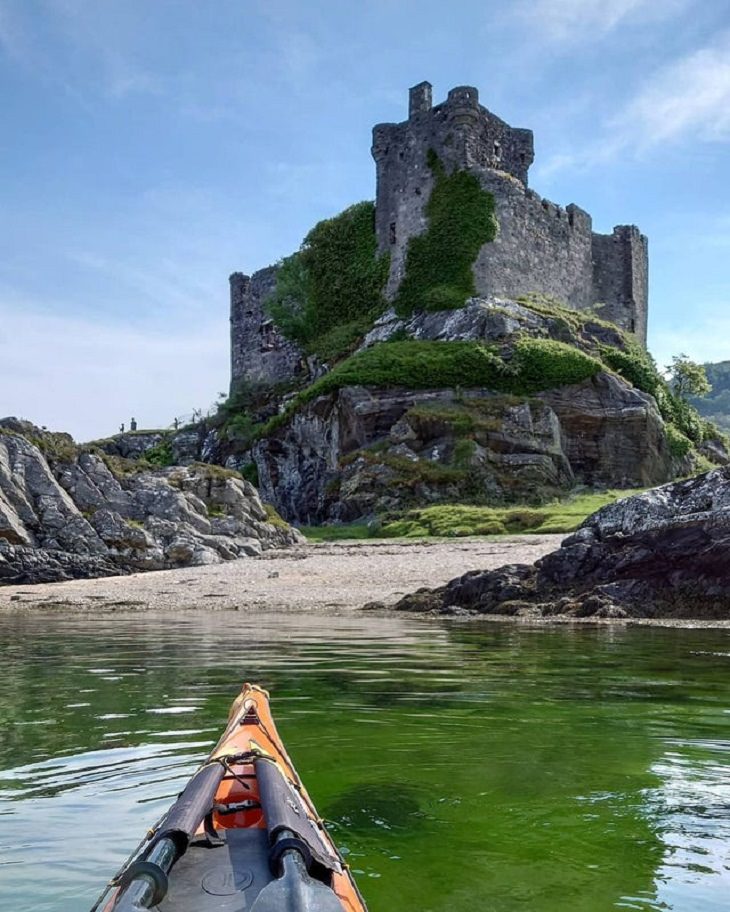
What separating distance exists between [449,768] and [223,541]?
17286mm

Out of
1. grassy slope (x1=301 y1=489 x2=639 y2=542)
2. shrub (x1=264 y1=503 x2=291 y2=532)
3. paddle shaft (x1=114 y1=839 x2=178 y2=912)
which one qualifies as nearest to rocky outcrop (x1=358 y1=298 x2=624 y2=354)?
grassy slope (x1=301 y1=489 x2=639 y2=542)

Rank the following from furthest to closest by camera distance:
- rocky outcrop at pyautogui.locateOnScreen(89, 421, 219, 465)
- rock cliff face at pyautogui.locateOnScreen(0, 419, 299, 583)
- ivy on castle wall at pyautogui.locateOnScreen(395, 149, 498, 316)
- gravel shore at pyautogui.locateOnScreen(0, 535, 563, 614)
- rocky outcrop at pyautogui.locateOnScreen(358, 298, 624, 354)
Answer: rocky outcrop at pyautogui.locateOnScreen(89, 421, 219, 465) < ivy on castle wall at pyautogui.locateOnScreen(395, 149, 498, 316) < rocky outcrop at pyautogui.locateOnScreen(358, 298, 624, 354) < rock cliff face at pyautogui.locateOnScreen(0, 419, 299, 583) < gravel shore at pyautogui.locateOnScreen(0, 535, 563, 614)

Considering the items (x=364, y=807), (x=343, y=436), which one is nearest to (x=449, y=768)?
(x=364, y=807)

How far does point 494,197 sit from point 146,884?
40.4m

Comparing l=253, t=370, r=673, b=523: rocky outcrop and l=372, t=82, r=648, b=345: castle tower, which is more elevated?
l=372, t=82, r=648, b=345: castle tower

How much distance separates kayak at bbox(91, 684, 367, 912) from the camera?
2535 mm

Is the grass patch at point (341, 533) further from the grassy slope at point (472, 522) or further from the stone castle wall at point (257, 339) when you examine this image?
the stone castle wall at point (257, 339)

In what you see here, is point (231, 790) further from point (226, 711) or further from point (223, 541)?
point (223, 541)

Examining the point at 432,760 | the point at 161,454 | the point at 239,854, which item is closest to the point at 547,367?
the point at 161,454

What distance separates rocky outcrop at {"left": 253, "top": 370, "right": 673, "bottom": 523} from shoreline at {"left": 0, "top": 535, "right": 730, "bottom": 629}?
25.9 ft

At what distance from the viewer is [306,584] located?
17219 millimetres

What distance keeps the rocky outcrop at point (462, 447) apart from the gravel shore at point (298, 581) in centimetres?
804

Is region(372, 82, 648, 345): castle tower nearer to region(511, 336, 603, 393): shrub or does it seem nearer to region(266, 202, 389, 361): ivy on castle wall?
region(266, 202, 389, 361): ivy on castle wall

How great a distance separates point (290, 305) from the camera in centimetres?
4612
